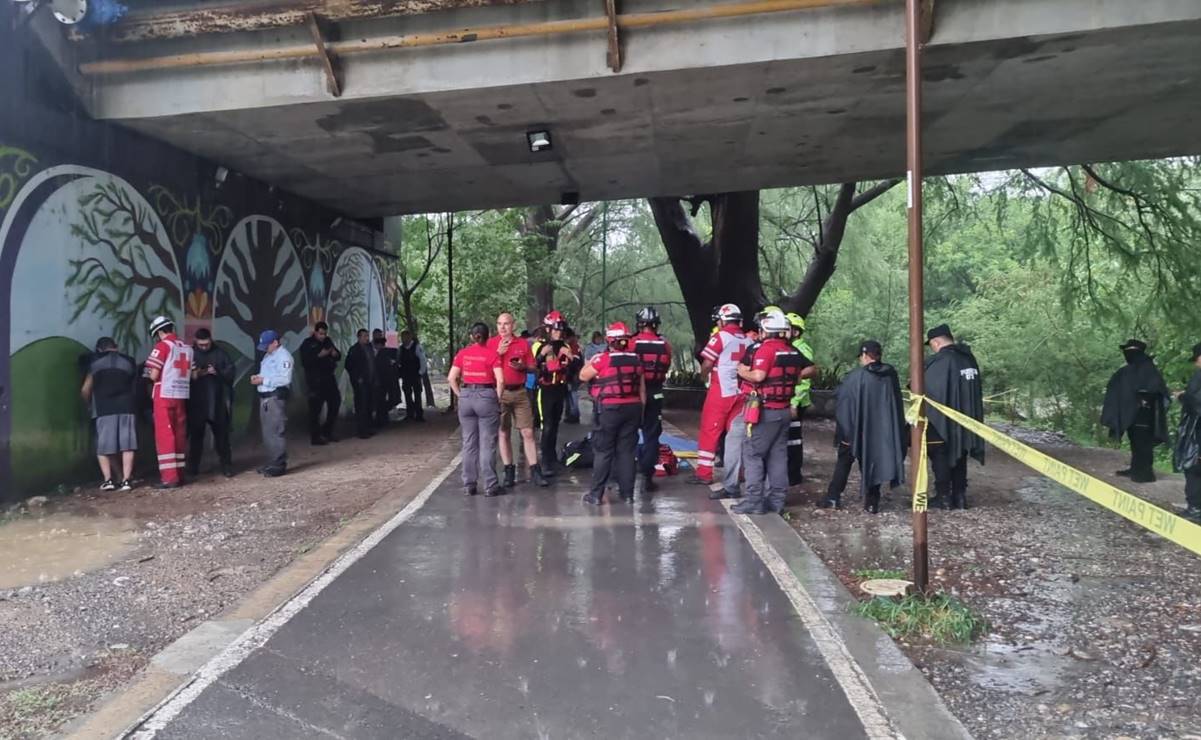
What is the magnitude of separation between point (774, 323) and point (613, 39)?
123 inches

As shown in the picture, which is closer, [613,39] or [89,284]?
[613,39]

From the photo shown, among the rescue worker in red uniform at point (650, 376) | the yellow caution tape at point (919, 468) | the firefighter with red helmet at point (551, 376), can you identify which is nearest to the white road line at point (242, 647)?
the firefighter with red helmet at point (551, 376)

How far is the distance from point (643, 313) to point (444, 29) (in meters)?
3.48

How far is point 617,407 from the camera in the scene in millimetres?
8102

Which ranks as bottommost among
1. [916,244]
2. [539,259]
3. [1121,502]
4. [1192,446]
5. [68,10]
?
[1192,446]

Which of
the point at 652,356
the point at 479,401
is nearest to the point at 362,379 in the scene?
the point at 479,401

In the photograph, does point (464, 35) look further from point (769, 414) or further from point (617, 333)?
point (769, 414)

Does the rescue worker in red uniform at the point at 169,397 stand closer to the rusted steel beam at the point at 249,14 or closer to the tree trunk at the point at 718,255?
the rusted steel beam at the point at 249,14

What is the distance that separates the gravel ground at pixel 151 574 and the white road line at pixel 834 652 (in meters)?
3.53

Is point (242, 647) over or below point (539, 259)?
below

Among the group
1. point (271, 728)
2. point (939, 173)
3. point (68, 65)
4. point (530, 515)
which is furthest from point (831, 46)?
point (68, 65)

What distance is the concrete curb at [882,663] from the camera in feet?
12.0

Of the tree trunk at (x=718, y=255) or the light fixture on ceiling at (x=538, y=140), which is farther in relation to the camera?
the tree trunk at (x=718, y=255)

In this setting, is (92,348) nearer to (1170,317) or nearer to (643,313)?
(643,313)
